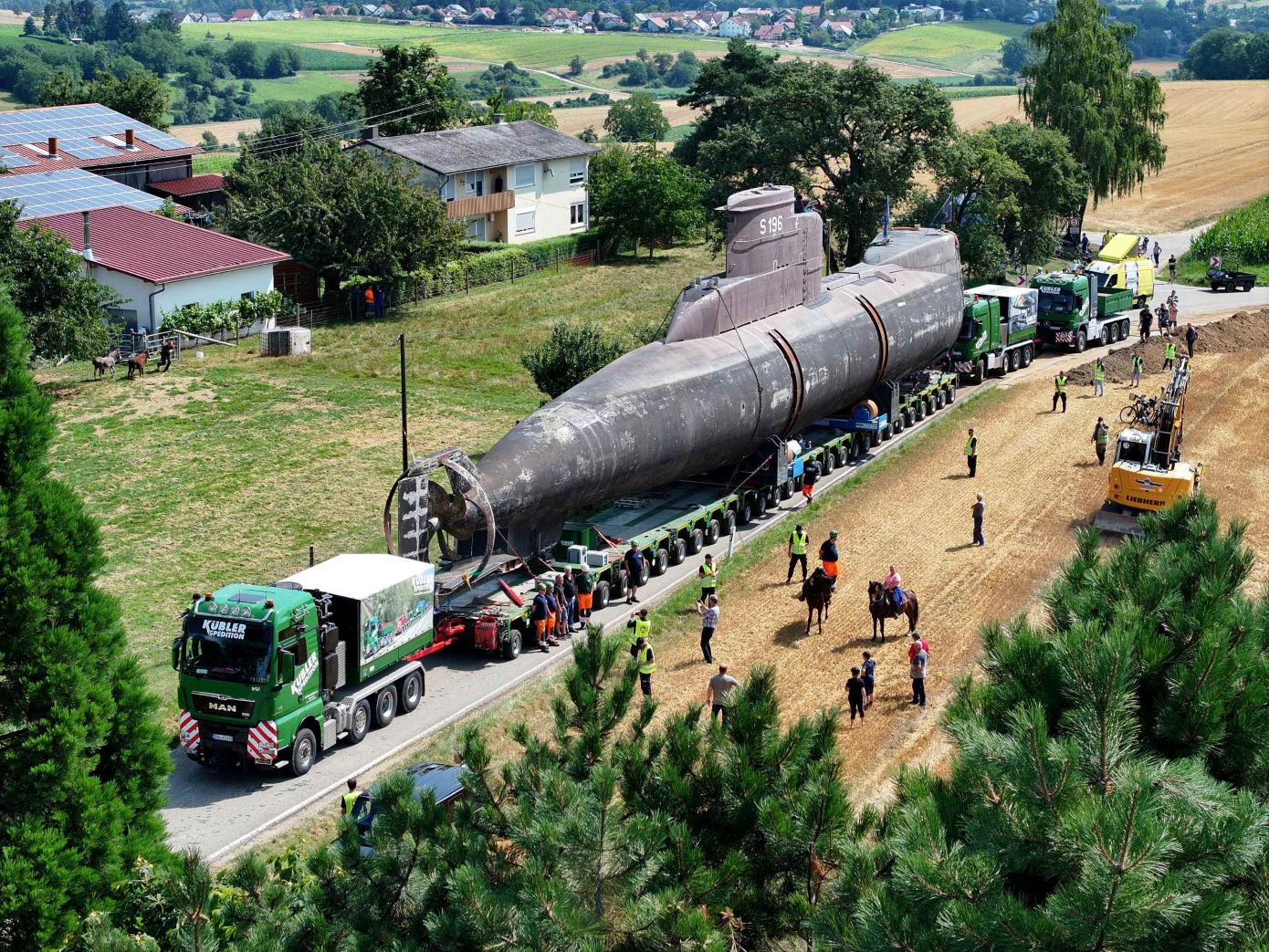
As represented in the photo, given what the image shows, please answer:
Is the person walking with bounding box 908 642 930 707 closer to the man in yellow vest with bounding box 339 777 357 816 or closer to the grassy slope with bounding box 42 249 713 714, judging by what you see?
the man in yellow vest with bounding box 339 777 357 816

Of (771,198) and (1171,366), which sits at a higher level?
(771,198)

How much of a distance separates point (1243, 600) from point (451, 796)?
10.7m

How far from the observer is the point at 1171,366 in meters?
51.5

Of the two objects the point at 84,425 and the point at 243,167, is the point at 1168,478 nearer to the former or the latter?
the point at 84,425

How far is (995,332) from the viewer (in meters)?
51.0

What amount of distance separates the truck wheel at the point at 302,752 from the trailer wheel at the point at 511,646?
17.0ft

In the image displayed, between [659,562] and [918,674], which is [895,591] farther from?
[659,562]

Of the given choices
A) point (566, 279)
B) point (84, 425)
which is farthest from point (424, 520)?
point (566, 279)

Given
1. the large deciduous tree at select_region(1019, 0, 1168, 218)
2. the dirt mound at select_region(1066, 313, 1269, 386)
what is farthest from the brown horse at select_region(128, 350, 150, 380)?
the large deciduous tree at select_region(1019, 0, 1168, 218)

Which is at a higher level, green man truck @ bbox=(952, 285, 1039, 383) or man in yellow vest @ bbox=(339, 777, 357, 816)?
green man truck @ bbox=(952, 285, 1039, 383)

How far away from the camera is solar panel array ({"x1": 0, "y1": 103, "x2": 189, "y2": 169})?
241 feet

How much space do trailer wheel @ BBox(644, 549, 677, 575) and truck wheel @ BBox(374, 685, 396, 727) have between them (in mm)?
8366

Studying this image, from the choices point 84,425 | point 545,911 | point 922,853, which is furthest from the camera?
point 84,425

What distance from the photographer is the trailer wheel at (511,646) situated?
92.8 ft
